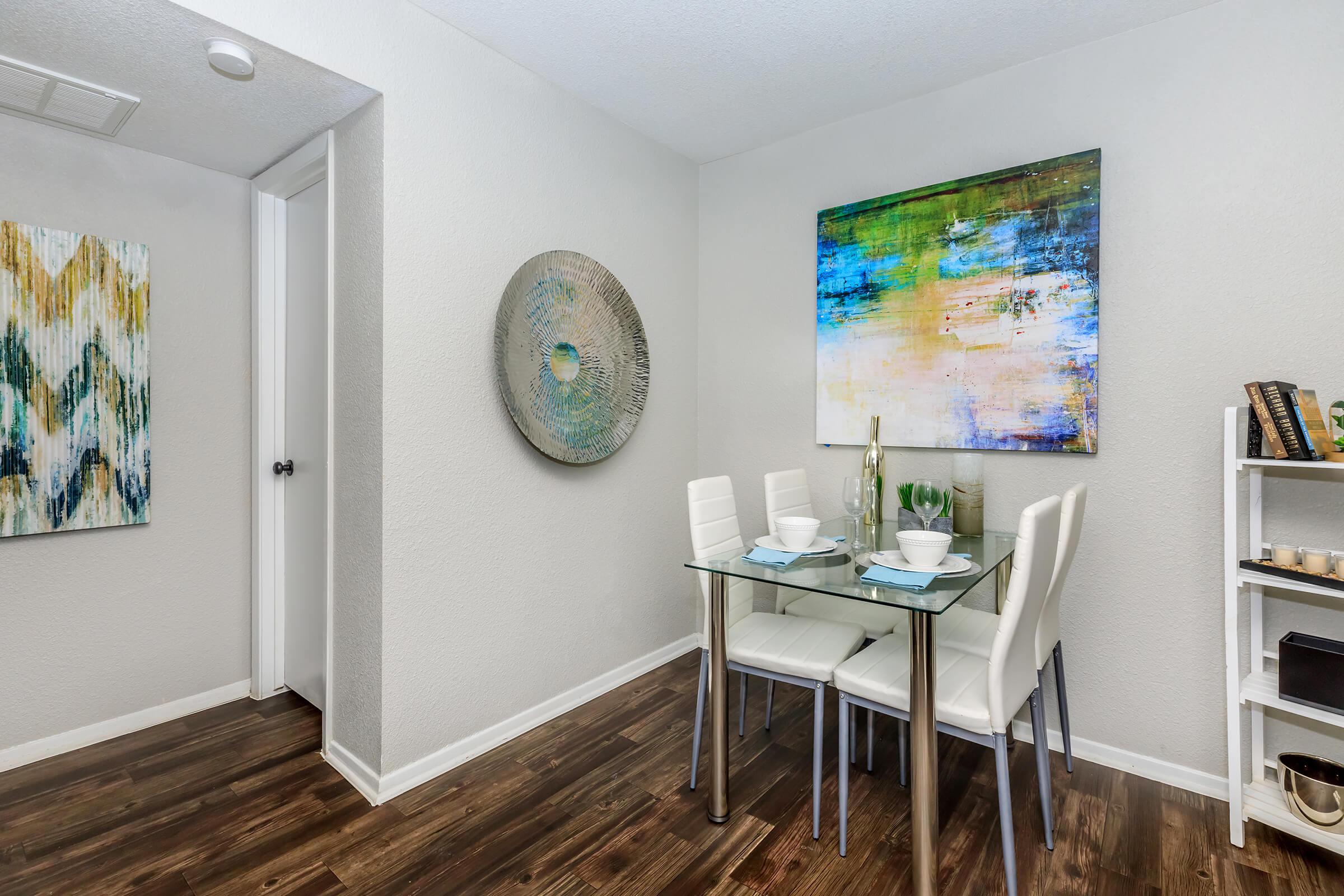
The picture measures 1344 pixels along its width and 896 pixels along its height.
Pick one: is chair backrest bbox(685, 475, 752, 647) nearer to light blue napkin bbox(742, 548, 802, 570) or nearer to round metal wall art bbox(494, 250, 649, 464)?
light blue napkin bbox(742, 548, 802, 570)

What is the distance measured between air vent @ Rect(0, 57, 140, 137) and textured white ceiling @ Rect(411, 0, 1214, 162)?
1054 mm

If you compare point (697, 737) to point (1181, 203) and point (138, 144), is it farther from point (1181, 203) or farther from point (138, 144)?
point (138, 144)

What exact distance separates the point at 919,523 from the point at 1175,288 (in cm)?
112

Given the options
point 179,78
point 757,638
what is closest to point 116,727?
point 179,78

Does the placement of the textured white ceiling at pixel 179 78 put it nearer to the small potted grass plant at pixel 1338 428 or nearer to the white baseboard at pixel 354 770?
the white baseboard at pixel 354 770

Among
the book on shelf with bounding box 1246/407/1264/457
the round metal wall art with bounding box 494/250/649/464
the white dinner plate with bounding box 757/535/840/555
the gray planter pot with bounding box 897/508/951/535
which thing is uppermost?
the round metal wall art with bounding box 494/250/649/464

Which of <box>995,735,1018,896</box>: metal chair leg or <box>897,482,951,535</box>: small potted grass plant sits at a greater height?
<box>897,482,951,535</box>: small potted grass plant

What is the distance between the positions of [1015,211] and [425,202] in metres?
2.09

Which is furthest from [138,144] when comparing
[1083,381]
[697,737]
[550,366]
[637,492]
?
A: [1083,381]

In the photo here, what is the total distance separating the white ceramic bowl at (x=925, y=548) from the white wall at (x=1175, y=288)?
862 millimetres

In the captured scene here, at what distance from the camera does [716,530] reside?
88.2 inches

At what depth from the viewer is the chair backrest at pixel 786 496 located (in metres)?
2.49

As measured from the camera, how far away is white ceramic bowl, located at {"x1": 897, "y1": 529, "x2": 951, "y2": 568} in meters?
1.74

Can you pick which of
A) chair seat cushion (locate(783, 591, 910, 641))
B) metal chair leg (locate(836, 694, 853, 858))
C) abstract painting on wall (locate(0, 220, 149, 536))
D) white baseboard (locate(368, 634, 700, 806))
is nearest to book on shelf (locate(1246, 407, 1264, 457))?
chair seat cushion (locate(783, 591, 910, 641))
